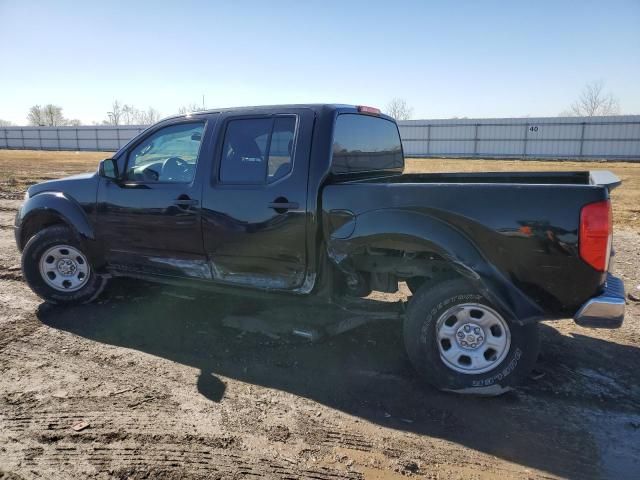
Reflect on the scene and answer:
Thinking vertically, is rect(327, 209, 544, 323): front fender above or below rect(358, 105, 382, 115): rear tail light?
below

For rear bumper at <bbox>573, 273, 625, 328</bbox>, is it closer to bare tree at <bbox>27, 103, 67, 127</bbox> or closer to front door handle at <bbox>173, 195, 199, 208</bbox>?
front door handle at <bbox>173, 195, 199, 208</bbox>

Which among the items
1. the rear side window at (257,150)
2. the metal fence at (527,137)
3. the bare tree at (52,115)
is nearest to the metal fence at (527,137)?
the metal fence at (527,137)

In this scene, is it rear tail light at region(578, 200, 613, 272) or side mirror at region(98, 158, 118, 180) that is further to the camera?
side mirror at region(98, 158, 118, 180)

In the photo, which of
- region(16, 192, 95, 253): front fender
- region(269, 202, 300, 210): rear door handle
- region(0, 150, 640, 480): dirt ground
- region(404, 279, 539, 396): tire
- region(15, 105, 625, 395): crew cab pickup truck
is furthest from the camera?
region(16, 192, 95, 253): front fender

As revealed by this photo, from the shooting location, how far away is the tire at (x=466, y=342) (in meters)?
3.35

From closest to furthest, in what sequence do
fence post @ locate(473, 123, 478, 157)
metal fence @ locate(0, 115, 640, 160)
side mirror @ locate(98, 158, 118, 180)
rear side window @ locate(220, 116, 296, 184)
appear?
rear side window @ locate(220, 116, 296, 184) → side mirror @ locate(98, 158, 118, 180) → metal fence @ locate(0, 115, 640, 160) → fence post @ locate(473, 123, 478, 157)

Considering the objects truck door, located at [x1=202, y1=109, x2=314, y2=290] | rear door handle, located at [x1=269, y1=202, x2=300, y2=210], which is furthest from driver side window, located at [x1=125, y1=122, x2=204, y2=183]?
rear door handle, located at [x1=269, y1=202, x2=300, y2=210]

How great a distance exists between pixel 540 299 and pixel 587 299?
28cm

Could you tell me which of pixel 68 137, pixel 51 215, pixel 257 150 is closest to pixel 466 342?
pixel 257 150

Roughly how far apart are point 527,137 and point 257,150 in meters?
33.4

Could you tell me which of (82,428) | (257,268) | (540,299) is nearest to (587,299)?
(540,299)

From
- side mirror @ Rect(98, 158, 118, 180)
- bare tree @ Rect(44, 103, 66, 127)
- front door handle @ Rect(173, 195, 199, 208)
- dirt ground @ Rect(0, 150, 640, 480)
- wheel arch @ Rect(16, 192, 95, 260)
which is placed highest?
bare tree @ Rect(44, 103, 66, 127)

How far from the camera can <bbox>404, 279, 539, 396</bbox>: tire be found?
3.35 m

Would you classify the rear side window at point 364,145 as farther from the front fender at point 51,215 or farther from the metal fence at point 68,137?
the metal fence at point 68,137
